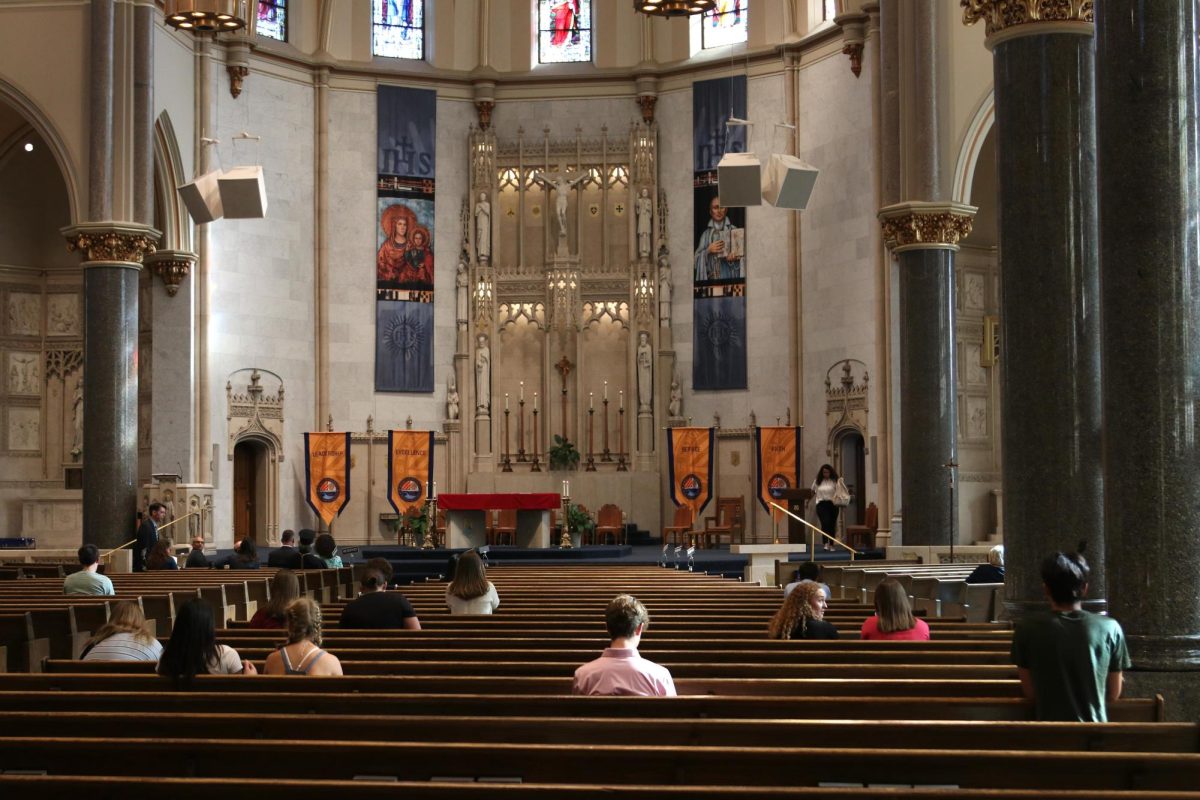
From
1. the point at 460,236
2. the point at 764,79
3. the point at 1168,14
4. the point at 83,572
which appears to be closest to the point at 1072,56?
the point at 1168,14

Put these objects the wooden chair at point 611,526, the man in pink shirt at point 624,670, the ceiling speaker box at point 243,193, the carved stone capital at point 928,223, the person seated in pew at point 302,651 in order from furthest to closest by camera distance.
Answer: the wooden chair at point 611,526, the ceiling speaker box at point 243,193, the carved stone capital at point 928,223, the person seated in pew at point 302,651, the man in pink shirt at point 624,670

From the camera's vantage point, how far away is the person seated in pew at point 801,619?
807 centimetres

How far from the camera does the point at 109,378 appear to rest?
21.9 metres

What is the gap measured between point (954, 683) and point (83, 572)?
8372mm

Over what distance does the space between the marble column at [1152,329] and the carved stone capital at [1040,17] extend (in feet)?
8.93

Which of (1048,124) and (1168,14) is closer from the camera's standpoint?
(1168,14)

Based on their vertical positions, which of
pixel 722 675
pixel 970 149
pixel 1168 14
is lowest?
pixel 722 675

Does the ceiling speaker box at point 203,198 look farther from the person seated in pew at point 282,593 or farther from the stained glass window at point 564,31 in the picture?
the person seated in pew at point 282,593

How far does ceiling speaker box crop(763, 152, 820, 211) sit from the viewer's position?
21.6 metres

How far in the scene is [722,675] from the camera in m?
6.60

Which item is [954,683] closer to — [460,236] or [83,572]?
[83,572]

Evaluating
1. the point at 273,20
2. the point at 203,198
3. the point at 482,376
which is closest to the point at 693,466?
the point at 482,376

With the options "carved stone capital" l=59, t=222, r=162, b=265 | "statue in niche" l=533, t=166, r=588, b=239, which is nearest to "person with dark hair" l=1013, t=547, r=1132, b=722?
"carved stone capital" l=59, t=222, r=162, b=265

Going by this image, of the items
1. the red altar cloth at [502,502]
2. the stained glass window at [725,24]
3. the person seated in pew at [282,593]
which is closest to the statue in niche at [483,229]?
the stained glass window at [725,24]
